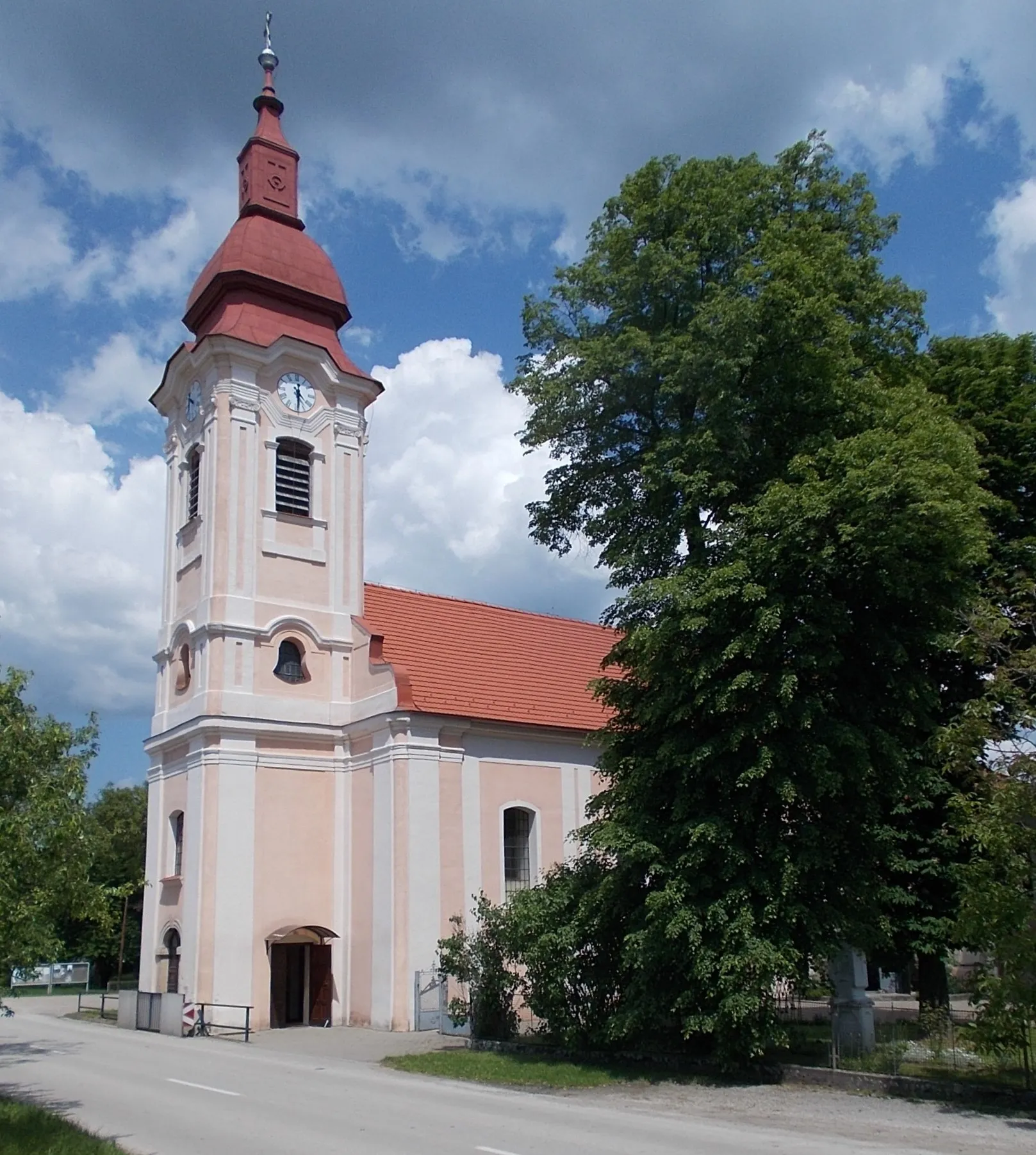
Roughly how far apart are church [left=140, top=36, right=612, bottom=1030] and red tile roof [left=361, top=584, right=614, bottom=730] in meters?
0.10

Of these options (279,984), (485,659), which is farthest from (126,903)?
(485,659)

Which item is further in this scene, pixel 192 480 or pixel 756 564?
pixel 192 480

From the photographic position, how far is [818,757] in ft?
52.5

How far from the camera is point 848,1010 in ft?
55.2

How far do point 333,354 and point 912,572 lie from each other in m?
18.9

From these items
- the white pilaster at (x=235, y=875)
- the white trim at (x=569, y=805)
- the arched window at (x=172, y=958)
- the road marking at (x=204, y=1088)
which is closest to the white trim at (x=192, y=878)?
the white pilaster at (x=235, y=875)

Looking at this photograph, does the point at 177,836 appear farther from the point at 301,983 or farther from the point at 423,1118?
the point at 423,1118

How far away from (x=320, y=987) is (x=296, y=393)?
15156 millimetres

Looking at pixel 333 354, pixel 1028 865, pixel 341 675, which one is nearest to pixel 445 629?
pixel 341 675

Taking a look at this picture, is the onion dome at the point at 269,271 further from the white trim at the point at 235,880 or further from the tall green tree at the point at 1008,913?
the tall green tree at the point at 1008,913

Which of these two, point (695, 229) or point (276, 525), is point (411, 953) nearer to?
point (276, 525)

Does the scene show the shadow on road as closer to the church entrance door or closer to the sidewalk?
the sidewalk

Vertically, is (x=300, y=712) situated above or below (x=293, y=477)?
below

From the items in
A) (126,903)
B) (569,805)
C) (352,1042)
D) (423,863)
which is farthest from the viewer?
(126,903)
